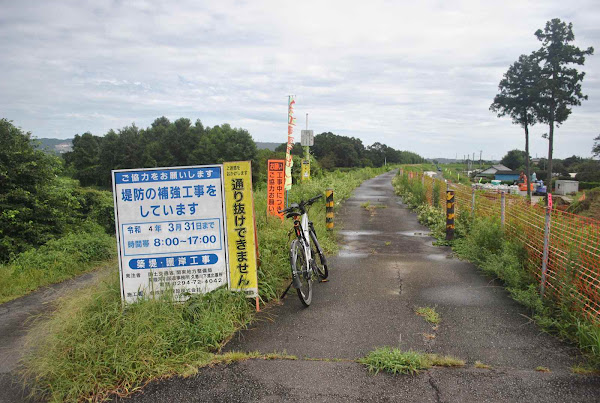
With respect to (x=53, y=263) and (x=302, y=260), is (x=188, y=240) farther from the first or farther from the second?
(x=53, y=263)

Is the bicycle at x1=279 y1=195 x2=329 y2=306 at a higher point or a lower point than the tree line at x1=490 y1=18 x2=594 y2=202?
lower

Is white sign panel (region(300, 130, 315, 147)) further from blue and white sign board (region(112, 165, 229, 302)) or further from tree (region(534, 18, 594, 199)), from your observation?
tree (region(534, 18, 594, 199))

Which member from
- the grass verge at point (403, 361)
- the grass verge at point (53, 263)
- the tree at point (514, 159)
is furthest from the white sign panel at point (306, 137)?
the tree at point (514, 159)

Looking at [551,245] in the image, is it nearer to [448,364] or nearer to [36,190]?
[448,364]

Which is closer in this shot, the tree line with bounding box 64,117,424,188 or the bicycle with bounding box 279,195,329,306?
the bicycle with bounding box 279,195,329,306

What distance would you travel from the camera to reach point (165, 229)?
15.2 feet

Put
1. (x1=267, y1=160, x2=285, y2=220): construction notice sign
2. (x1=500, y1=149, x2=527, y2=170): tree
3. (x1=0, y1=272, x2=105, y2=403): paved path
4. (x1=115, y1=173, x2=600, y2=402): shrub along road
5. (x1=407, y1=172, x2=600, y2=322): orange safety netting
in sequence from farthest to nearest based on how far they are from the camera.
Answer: (x1=500, y1=149, x2=527, y2=170): tree → (x1=267, y1=160, x2=285, y2=220): construction notice sign → (x1=407, y1=172, x2=600, y2=322): orange safety netting → (x1=0, y1=272, x2=105, y2=403): paved path → (x1=115, y1=173, x2=600, y2=402): shrub along road

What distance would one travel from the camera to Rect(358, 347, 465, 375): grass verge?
3607mm

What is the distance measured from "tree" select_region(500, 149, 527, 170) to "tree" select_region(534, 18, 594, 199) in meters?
70.8

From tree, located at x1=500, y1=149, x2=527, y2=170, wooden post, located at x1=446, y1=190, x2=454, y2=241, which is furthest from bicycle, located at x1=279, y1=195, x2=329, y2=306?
tree, located at x1=500, y1=149, x2=527, y2=170

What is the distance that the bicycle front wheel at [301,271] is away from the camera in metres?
4.99

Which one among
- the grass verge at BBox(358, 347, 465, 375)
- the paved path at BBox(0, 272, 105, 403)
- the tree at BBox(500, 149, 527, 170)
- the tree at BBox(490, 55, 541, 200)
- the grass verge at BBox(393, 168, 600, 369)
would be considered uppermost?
the tree at BBox(490, 55, 541, 200)

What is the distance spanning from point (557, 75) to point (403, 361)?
43668 mm

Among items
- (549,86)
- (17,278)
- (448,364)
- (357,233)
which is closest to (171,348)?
(448,364)
